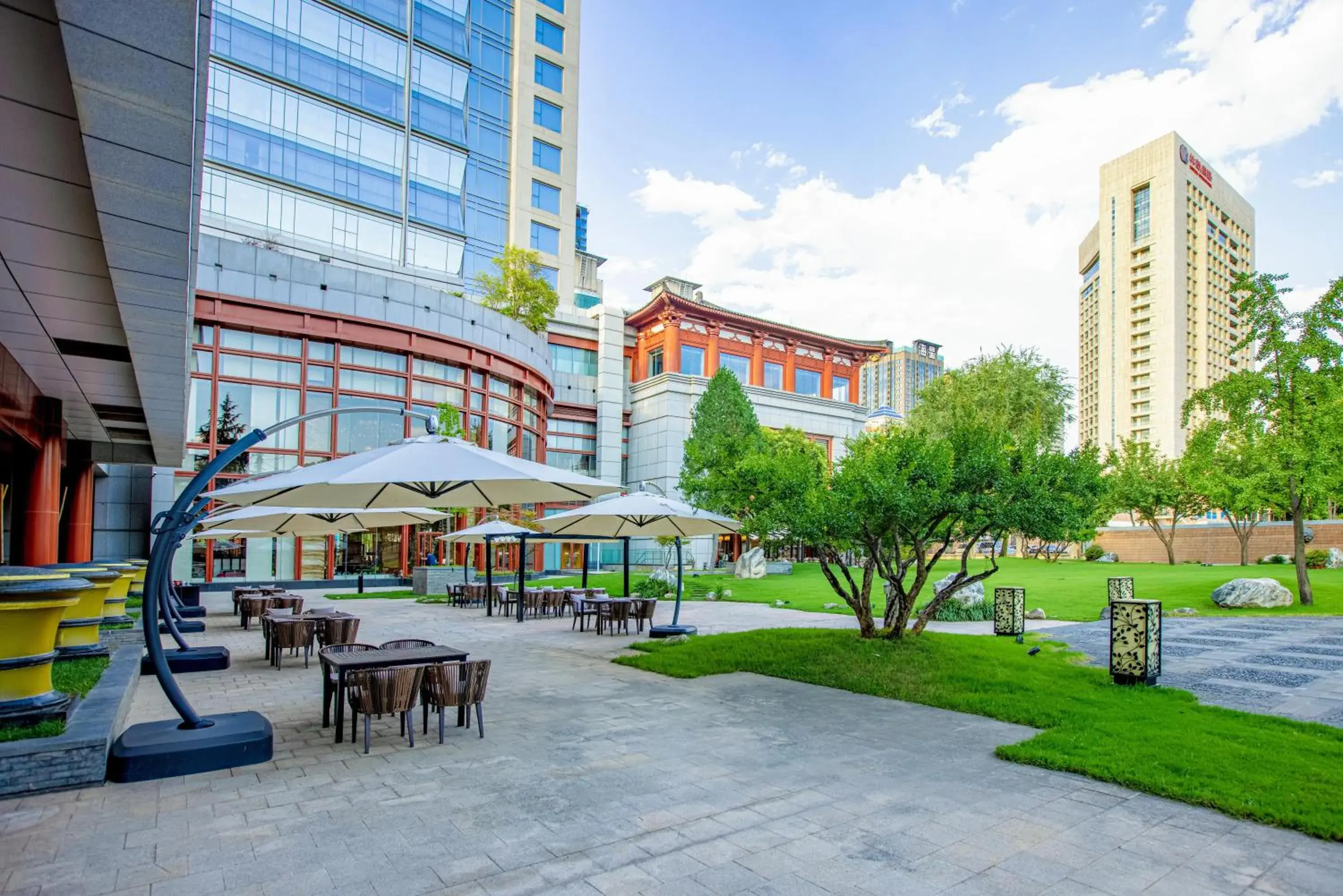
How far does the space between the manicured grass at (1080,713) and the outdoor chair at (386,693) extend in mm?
4373

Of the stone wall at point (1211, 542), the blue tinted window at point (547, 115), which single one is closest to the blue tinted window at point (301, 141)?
the blue tinted window at point (547, 115)

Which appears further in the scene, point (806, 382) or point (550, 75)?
point (806, 382)

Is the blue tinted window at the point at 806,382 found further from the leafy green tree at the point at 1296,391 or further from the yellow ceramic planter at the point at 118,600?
the yellow ceramic planter at the point at 118,600

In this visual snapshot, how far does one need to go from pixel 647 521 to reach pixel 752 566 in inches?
845

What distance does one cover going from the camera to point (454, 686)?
676 centimetres

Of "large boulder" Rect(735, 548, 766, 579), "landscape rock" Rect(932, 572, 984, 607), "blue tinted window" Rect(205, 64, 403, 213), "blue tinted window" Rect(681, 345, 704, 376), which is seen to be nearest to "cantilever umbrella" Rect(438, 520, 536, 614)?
"landscape rock" Rect(932, 572, 984, 607)

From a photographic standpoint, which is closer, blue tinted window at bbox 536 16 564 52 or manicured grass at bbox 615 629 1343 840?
manicured grass at bbox 615 629 1343 840

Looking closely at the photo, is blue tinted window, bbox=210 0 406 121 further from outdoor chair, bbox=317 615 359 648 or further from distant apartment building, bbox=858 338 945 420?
distant apartment building, bbox=858 338 945 420

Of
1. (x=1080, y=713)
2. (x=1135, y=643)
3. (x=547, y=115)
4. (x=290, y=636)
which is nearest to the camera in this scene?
(x=1080, y=713)

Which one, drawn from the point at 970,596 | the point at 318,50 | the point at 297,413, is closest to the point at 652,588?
the point at 970,596

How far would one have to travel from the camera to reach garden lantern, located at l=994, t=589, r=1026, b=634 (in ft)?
46.6

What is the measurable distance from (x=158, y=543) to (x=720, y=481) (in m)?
7.87

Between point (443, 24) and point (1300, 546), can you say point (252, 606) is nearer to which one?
point (1300, 546)

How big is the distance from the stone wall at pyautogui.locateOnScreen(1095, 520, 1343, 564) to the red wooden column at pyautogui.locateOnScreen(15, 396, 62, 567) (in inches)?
1843
